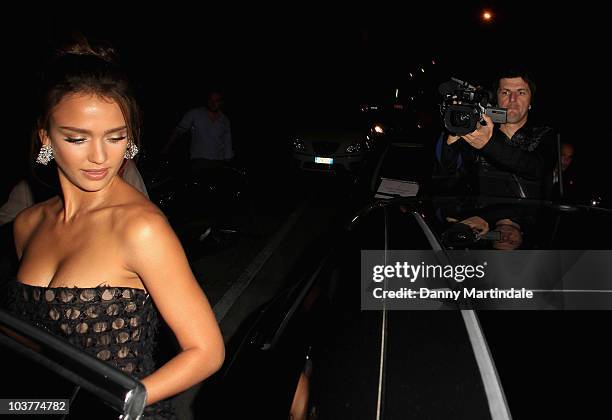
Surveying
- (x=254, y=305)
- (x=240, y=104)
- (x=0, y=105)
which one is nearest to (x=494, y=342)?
(x=254, y=305)

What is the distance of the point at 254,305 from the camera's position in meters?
4.57

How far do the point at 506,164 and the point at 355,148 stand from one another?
718 centimetres

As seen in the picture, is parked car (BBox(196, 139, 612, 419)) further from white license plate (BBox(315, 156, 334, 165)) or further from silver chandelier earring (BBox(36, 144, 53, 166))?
white license plate (BBox(315, 156, 334, 165))

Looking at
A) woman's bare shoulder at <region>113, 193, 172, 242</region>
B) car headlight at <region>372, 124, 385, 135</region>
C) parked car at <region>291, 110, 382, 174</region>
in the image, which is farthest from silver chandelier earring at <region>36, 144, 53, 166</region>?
car headlight at <region>372, 124, 385, 135</region>

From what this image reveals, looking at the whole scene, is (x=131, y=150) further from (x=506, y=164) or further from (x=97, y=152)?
(x=506, y=164)

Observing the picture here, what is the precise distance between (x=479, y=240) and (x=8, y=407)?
1626mm

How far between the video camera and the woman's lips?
1.95 meters

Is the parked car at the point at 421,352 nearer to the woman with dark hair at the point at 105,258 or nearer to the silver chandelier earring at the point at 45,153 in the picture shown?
the woman with dark hair at the point at 105,258

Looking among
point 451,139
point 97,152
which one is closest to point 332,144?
point 451,139

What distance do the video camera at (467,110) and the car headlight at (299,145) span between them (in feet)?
23.3

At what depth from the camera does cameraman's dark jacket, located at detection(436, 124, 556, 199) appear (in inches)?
111

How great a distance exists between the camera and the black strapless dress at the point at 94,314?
1504 millimetres

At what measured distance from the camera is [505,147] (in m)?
2.81

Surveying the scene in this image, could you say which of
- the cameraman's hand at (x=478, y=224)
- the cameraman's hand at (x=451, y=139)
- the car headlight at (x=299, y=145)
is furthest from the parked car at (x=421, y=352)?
the car headlight at (x=299, y=145)
